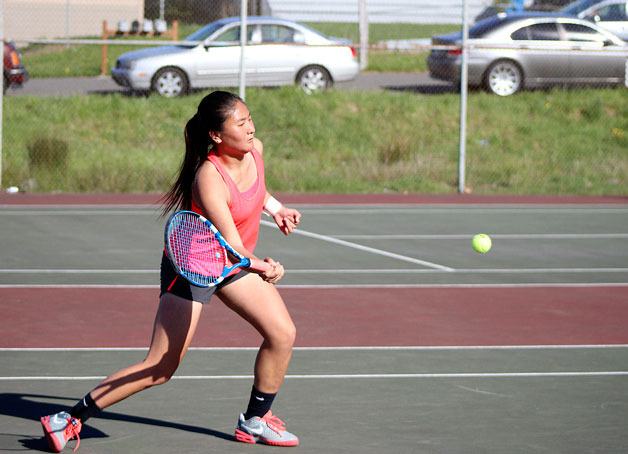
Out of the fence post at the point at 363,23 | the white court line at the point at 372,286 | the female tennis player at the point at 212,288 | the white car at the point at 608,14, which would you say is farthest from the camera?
the white car at the point at 608,14

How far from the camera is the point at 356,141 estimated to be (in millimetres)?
21594

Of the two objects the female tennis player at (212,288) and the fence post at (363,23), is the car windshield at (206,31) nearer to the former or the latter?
the fence post at (363,23)

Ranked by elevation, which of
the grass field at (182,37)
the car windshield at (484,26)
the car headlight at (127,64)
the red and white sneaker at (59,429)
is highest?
the car windshield at (484,26)

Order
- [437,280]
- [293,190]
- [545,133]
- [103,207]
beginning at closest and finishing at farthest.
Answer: [437,280] < [103,207] < [293,190] < [545,133]

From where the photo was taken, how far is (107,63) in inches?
1049

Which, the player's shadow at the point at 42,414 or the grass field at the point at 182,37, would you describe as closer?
the player's shadow at the point at 42,414

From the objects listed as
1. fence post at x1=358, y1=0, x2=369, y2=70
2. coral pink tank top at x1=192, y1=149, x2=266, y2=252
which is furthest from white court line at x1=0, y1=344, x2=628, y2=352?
fence post at x1=358, y1=0, x2=369, y2=70

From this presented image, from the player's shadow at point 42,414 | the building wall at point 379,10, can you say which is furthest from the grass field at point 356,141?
the player's shadow at point 42,414

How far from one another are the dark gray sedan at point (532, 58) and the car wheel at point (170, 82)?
14.7ft

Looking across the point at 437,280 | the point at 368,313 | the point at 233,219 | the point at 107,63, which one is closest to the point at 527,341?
the point at 368,313

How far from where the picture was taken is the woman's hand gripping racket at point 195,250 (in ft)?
18.1

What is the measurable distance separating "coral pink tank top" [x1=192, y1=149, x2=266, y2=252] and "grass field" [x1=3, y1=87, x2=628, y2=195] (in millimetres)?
12389

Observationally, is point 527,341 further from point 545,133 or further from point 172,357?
point 545,133

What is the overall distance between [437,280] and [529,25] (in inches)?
494
